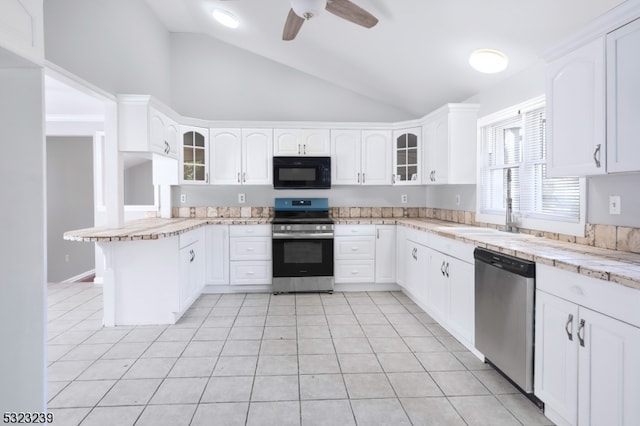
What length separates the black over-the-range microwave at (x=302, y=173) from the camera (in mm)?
4637

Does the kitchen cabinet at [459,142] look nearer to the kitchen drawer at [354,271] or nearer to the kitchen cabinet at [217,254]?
the kitchen drawer at [354,271]

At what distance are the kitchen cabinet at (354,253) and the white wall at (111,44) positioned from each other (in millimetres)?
2807

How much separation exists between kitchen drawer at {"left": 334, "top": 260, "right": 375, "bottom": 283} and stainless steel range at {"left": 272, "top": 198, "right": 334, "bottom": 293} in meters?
0.13

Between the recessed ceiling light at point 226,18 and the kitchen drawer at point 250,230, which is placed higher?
the recessed ceiling light at point 226,18

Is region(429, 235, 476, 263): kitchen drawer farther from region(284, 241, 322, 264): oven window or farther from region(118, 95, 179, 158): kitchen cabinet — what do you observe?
region(118, 95, 179, 158): kitchen cabinet

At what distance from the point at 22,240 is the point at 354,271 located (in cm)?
353

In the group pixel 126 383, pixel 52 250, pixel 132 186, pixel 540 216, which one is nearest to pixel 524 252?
pixel 540 216

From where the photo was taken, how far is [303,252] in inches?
175

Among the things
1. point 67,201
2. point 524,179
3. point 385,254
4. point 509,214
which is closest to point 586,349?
point 509,214

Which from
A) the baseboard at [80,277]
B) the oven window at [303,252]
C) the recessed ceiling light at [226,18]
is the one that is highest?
the recessed ceiling light at [226,18]

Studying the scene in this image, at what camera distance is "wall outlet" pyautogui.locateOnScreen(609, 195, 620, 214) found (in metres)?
2.17

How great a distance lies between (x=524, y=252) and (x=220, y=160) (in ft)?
12.1

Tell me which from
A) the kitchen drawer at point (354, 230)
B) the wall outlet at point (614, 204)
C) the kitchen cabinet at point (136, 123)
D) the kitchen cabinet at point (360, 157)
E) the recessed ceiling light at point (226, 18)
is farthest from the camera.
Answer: the kitchen cabinet at point (360, 157)

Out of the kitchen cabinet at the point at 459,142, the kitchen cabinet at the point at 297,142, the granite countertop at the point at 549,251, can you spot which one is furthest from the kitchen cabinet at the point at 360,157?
the granite countertop at the point at 549,251
